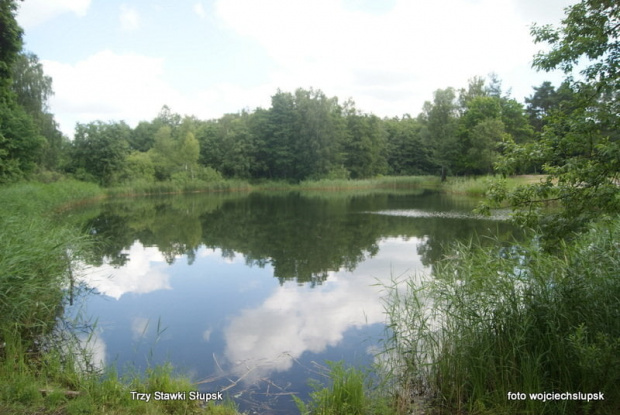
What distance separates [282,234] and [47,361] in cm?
1163

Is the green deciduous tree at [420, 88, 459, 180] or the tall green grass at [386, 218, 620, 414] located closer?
the tall green grass at [386, 218, 620, 414]

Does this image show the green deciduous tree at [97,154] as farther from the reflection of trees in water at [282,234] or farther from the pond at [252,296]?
the pond at [252,296]

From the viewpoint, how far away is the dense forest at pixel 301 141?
3641cm

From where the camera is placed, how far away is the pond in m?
5.37

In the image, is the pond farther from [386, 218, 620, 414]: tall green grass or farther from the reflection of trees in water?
[386, 218, 620, 414]: tall green grass

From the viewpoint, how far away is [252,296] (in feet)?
27.9

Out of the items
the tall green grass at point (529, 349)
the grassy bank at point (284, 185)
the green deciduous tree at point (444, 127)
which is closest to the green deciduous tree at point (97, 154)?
the grassy bank at point (284, 185)

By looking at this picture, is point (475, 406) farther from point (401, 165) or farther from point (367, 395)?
point (401, 165)

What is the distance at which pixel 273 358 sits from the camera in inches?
219

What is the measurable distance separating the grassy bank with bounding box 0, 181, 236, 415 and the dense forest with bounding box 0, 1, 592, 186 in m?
26.9

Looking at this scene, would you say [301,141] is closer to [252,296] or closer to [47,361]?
[252,296]

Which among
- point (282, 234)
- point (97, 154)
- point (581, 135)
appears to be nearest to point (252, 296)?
point (581, 135)

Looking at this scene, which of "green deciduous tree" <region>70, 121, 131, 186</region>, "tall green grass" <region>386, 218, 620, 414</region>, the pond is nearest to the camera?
"tall green grass" <region>386, 218, 620, 414</region>

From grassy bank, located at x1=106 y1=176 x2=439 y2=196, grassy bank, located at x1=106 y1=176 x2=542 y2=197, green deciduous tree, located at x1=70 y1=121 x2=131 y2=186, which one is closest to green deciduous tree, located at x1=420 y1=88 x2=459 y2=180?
grassy bank, located at x1=106 y1=176 x2=542 y2=197
